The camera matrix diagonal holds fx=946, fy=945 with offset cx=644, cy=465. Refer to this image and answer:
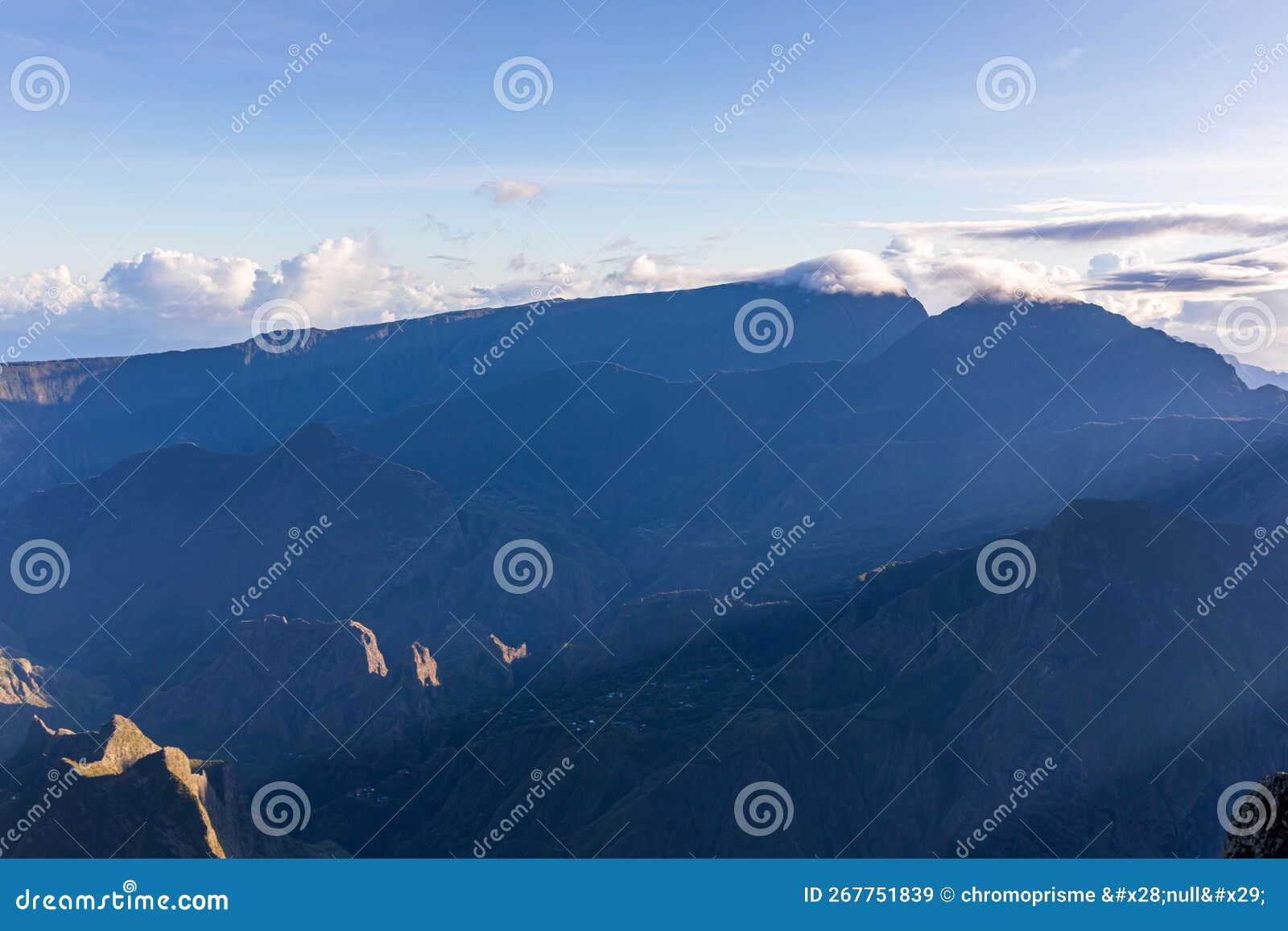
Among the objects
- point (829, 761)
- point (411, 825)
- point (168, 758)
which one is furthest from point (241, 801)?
point (829, 761)

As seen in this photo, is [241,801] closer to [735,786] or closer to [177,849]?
[177,849]
